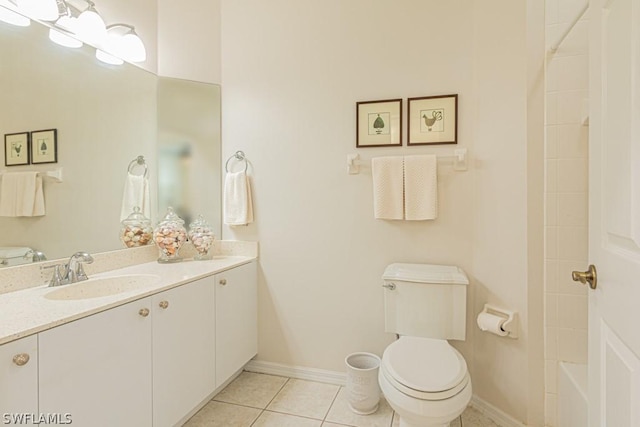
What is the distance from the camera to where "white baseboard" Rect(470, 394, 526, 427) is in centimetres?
165

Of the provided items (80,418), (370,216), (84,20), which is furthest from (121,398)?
(84,20)

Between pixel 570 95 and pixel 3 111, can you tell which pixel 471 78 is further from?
pixel 3 111

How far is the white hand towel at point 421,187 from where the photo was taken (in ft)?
6.05

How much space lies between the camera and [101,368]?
3.94 ft

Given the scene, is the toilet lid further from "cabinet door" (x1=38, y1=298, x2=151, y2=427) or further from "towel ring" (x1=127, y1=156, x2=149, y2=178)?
"towel ring" (x1=127, y1=156, x2=149, y2=178)

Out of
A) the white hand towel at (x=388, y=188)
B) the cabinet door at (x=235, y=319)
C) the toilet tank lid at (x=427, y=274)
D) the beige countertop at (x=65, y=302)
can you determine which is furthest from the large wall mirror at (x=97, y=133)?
the toilet tank lid at (x=427, y=274)

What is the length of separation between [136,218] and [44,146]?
2.05 feet

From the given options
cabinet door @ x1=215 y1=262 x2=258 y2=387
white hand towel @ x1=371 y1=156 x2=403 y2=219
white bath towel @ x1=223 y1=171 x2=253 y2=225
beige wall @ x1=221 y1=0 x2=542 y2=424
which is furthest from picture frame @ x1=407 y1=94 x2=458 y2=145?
cabinet door @ x1=215 y1=262 x2=258 y2=387

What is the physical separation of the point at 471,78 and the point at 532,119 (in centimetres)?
45

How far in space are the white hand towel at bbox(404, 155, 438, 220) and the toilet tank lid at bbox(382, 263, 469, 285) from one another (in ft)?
0.92

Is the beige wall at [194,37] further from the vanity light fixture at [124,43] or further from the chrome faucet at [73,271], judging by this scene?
the chrome faucet at [73,271]

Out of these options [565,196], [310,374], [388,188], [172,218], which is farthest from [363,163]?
[310,374]

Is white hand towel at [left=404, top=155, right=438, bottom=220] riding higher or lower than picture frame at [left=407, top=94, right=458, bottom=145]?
lower

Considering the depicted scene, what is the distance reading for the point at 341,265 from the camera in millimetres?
2100
